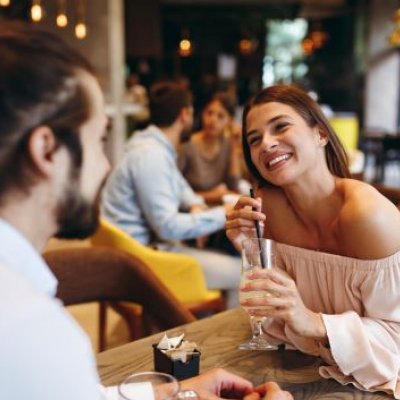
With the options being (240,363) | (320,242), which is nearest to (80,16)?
(320,242)

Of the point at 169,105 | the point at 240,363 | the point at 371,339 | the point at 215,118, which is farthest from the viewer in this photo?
the point at 215,118

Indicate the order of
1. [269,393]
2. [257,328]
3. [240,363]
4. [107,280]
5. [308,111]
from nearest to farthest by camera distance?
[269,393] → [240,363] → [257,328] → [308,111] → [107,280]

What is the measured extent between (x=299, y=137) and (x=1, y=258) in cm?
99

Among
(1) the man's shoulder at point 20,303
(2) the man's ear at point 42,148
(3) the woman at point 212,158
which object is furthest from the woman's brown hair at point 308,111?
(3) the woman at point 212,158

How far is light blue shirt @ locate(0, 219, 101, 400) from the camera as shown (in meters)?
0.66

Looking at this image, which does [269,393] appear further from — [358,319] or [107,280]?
[107,280]

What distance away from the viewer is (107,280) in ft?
6.60

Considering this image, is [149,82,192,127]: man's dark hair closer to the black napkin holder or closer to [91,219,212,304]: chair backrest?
[91,219,212,304]: chair backrest

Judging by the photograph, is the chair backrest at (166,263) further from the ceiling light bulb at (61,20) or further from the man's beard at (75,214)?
the ceiling light bulb at (61,20)

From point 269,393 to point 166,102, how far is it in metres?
2.40

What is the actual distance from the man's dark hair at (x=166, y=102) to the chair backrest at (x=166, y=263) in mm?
901

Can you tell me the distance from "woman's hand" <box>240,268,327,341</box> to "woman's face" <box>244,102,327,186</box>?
399 mm

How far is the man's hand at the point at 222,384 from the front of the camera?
4.00 ft

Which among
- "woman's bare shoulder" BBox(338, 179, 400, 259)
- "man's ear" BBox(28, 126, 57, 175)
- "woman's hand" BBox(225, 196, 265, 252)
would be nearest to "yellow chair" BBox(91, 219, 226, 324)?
"woman's hand" BBox(225, 196, 265, 252)
